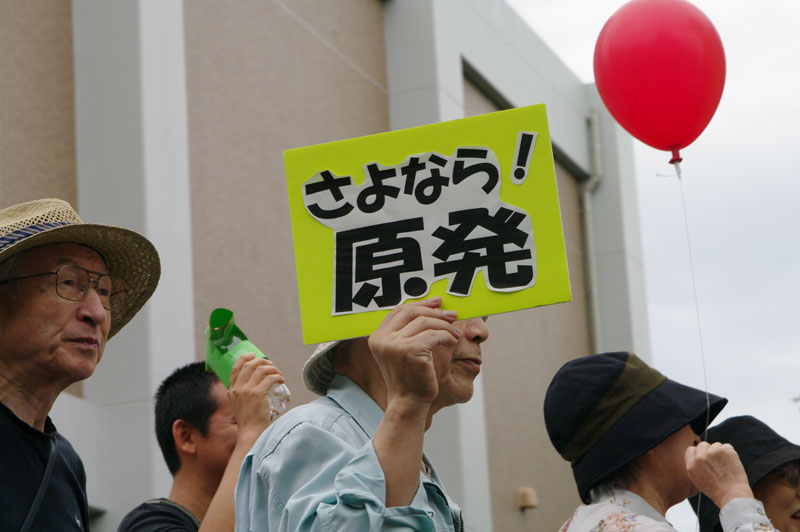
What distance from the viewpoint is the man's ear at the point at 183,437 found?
3982 millimetres

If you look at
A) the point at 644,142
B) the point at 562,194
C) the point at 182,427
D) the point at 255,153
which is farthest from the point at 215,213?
the point at 562,194

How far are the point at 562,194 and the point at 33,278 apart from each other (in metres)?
11.1

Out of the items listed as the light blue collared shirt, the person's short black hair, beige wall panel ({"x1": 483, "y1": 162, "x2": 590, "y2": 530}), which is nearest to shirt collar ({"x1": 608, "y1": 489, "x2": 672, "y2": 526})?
the light blue collared shirt

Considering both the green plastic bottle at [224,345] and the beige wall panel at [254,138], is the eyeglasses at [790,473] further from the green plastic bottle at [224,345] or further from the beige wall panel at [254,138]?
the beige wall panel at [254,138]

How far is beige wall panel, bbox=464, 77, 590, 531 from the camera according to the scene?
37.0 feet

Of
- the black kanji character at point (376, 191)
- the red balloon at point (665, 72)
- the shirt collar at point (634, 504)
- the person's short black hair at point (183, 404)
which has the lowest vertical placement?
the shirt collar at point (634, 504)

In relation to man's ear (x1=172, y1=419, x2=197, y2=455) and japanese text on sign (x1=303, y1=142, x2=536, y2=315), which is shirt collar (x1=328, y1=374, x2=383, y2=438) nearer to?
japanese text on sign (x1=303, y1=142, x2=536, y2=315)

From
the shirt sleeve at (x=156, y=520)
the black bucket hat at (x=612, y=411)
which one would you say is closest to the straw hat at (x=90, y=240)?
the shirt sleeve at (x=156, y=520)

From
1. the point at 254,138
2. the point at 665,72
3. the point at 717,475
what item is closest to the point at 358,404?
the point at 717,475

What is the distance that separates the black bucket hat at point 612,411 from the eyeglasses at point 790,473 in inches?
28.0

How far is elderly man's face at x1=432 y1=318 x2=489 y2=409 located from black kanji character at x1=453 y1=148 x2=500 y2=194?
1.04 feet

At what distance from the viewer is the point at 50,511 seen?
2.88m

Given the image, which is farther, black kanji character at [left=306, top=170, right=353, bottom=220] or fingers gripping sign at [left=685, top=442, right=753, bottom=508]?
fingers gripping sign at [left=685, top=442, right=753, bottom=508]

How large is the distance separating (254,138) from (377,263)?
5682 mm
